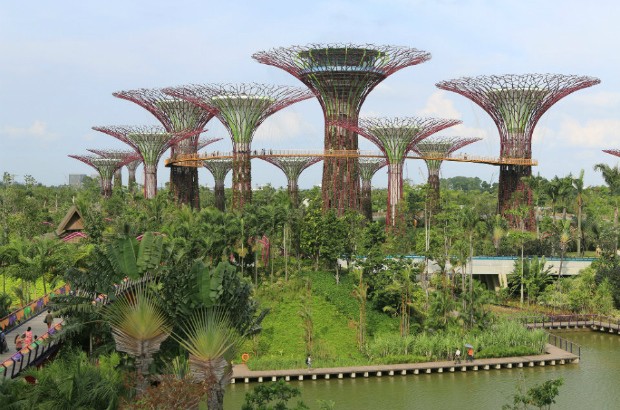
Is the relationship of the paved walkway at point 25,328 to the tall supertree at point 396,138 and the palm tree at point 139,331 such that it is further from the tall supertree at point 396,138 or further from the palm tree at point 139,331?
the tall supertree at point 396,138

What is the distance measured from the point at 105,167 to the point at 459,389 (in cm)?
7390

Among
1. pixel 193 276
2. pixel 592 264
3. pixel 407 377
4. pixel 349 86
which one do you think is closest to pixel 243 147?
pixel 349 86

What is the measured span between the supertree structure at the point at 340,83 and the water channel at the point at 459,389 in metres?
30.1

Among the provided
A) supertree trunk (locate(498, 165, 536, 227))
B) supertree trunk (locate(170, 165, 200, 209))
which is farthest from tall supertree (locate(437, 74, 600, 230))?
supertree trunk (locate(170, 165, 200, 209))

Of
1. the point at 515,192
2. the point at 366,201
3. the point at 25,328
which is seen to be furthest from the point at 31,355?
the point at 366,201

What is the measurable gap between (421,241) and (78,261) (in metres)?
28.7

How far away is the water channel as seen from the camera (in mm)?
30750

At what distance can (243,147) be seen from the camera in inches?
2507

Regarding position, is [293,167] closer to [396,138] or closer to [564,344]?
[396,138]

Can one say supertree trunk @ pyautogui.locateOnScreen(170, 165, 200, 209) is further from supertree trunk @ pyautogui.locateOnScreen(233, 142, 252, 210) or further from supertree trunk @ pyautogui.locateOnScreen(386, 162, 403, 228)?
supertree trunk @ pyautogui.locateOnScreen(386, 162, 403, 228)

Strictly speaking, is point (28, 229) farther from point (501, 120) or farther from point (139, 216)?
point (501, 120)

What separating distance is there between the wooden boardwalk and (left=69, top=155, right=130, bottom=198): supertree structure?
6746 cm

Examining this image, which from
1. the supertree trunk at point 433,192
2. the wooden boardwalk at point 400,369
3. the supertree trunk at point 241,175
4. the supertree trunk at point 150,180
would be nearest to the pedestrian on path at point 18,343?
the wooden boardwalk at point 400,369

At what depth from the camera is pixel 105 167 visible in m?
98.6
